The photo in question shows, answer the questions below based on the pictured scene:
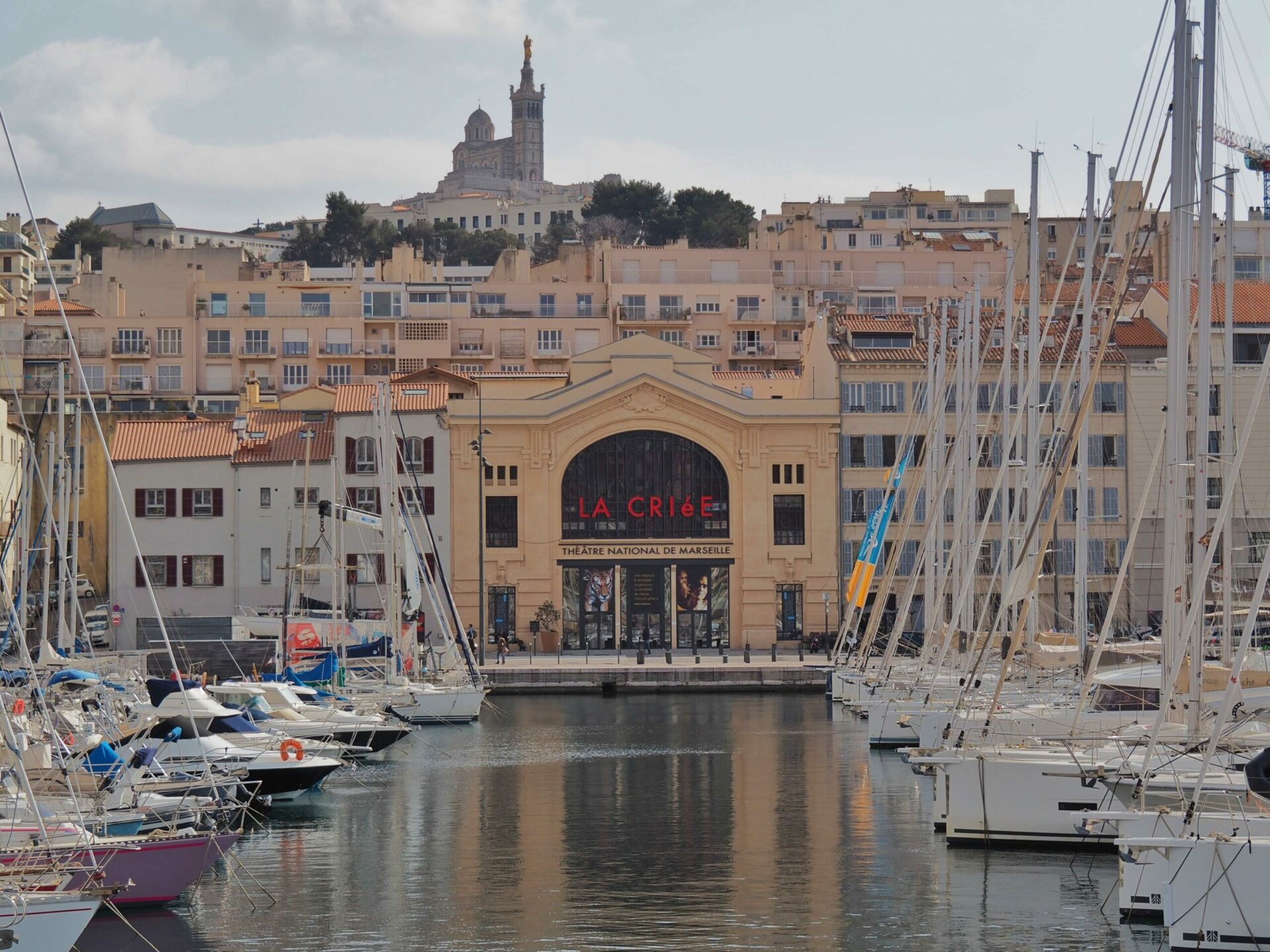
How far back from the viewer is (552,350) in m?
118

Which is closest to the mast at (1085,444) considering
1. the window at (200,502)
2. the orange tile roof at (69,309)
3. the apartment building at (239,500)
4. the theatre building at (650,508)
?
the theatre building at (650,508)

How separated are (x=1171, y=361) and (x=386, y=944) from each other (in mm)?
16012

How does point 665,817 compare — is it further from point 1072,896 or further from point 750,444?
point 750,444

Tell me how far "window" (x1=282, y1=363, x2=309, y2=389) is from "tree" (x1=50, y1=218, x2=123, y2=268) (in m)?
69.5

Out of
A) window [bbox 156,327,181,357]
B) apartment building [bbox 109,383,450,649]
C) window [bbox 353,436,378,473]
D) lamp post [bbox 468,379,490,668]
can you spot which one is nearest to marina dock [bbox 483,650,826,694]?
lamp post [bbox 468,379,490,668]

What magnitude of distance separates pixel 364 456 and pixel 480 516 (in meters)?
6.58

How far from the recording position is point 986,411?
9131 cm

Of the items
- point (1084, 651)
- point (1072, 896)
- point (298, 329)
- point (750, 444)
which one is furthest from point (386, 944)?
point (298, 329)

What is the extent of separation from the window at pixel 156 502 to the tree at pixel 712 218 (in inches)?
3181

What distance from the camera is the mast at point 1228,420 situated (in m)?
33.1

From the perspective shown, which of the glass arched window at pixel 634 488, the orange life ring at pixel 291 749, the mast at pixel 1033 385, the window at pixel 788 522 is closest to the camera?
the orange life ring at pixel 291 749

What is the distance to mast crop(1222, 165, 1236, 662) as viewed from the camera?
33.1 metres

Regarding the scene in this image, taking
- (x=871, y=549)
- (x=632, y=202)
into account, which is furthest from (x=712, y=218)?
(x=871, y=549)

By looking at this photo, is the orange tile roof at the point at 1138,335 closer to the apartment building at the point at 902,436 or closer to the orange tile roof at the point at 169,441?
the apartment building at the point at 902,436
